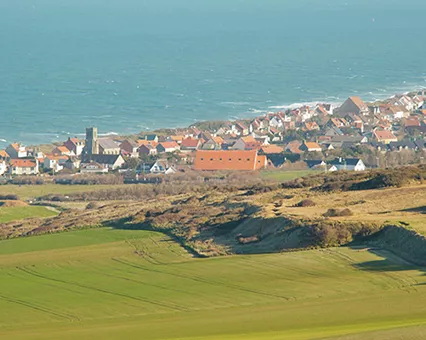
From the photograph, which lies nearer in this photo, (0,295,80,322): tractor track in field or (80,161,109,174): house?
(0,295,80,322): tractor track in field

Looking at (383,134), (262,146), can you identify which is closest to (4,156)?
(262,146)

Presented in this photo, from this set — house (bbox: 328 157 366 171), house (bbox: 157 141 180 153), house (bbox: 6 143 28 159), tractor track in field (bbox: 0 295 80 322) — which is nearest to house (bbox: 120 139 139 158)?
house (bbox: 157 141 180 153)

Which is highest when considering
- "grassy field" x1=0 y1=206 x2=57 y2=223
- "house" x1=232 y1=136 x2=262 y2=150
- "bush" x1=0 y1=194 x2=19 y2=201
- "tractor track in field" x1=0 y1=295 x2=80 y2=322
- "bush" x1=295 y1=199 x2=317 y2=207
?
"house" x1=232 y1=136 x2=262 y2=150

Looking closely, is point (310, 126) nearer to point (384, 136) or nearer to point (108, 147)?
point (384, 136)

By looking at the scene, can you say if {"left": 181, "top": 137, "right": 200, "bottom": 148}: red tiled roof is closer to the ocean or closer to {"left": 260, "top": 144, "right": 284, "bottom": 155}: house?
{"left": 260, "top": 144, "right": 284, "bottom": 155}: house

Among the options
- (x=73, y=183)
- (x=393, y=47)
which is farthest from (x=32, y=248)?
(x=393, y=47)

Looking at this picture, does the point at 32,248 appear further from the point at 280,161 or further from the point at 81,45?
the point at 81,45
